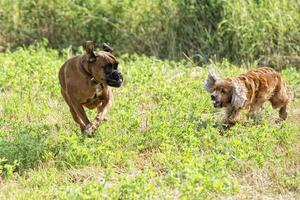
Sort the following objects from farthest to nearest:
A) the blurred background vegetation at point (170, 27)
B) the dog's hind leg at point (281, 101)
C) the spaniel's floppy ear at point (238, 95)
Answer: the blurred background vegetation at point (170, 27)
the dog's hind leg at point (281, 101)
the spaniel's floppy ear at point (238, 95)

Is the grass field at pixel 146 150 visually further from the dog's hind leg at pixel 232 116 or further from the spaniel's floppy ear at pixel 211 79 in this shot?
the spaniel's floppy ear at pixel 211 79

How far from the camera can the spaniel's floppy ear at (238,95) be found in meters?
8.55

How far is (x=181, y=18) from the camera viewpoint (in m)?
13.4

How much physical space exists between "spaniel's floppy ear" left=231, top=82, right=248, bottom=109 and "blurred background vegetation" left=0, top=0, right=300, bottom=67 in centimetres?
380

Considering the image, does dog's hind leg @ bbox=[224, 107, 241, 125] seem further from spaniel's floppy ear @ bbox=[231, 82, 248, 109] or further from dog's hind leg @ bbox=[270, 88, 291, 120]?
dog's hind leg @ bbox=[270, 88, 291, 120]

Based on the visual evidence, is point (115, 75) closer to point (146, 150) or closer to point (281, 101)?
point (146, 150)

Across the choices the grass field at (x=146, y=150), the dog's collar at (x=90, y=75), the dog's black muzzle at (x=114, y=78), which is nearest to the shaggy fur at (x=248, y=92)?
the grass field at (x=146, y=150)

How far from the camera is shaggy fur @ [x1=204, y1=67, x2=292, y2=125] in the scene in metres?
8.60

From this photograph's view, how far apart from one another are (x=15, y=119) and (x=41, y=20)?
5.15 meters

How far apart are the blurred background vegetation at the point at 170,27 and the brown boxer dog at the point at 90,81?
4.61 metres

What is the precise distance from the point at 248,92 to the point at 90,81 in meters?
1.85

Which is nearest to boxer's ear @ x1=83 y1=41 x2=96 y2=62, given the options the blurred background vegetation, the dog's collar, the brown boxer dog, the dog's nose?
the brown boxer dog

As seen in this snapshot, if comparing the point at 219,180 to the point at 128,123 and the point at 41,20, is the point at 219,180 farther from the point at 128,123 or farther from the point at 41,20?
the point at 41,20

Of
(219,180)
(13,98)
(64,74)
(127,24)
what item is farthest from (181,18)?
Answer: (219,180)
